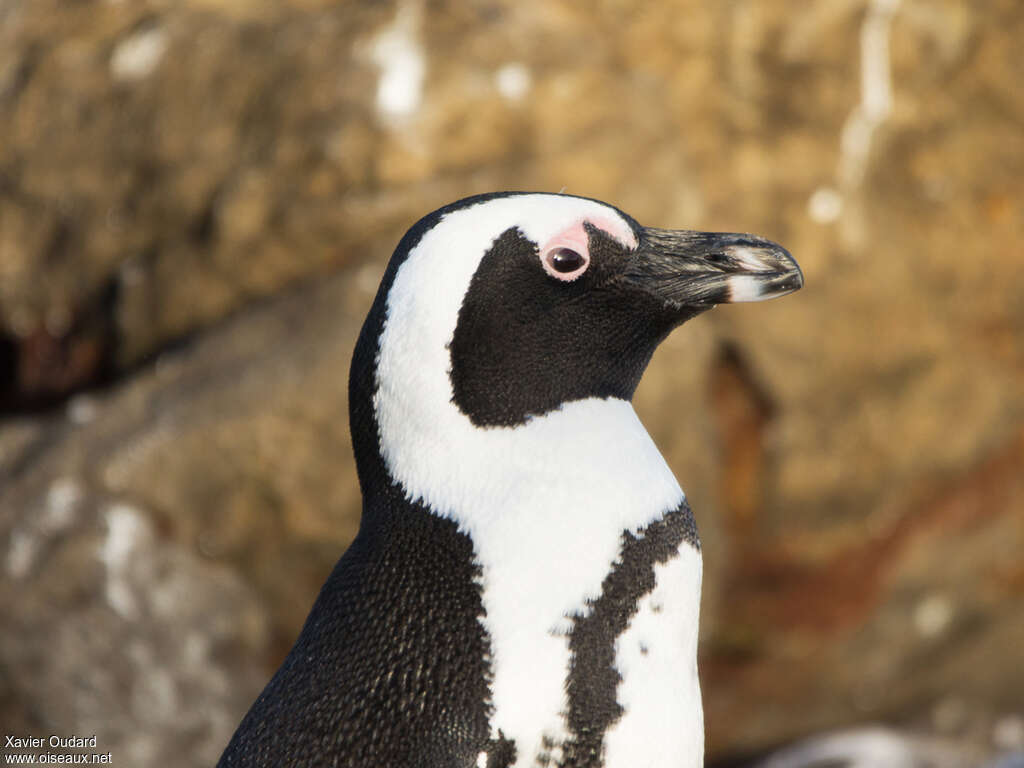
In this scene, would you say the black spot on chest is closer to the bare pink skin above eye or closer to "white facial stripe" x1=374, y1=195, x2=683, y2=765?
"white facial stripe" x1=374, y1=195, x2=683, y2=765

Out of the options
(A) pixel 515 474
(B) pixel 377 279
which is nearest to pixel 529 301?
(A) pixel 515 474

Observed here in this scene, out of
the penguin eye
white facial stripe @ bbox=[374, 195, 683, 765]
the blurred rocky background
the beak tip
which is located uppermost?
the blurred rocky background

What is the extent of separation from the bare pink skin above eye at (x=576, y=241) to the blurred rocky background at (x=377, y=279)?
6.17ft

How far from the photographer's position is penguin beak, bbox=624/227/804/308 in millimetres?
1396

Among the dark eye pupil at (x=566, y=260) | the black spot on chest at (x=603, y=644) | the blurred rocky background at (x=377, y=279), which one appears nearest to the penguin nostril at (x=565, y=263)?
the dark eye pupil at (x=566, y=260)

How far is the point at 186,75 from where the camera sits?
3.62 meters

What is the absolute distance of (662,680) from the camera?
1289mm

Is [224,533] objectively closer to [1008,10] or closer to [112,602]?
[112,602]

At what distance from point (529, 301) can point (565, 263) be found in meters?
0.06

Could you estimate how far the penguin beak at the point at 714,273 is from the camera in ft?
4.58

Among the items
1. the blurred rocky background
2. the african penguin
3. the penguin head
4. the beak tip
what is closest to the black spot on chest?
the african penguin

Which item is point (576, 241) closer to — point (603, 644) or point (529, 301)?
point (529, 301)

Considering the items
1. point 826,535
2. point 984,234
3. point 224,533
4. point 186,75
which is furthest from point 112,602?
point 984,234

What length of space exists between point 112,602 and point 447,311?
7.56 ft
